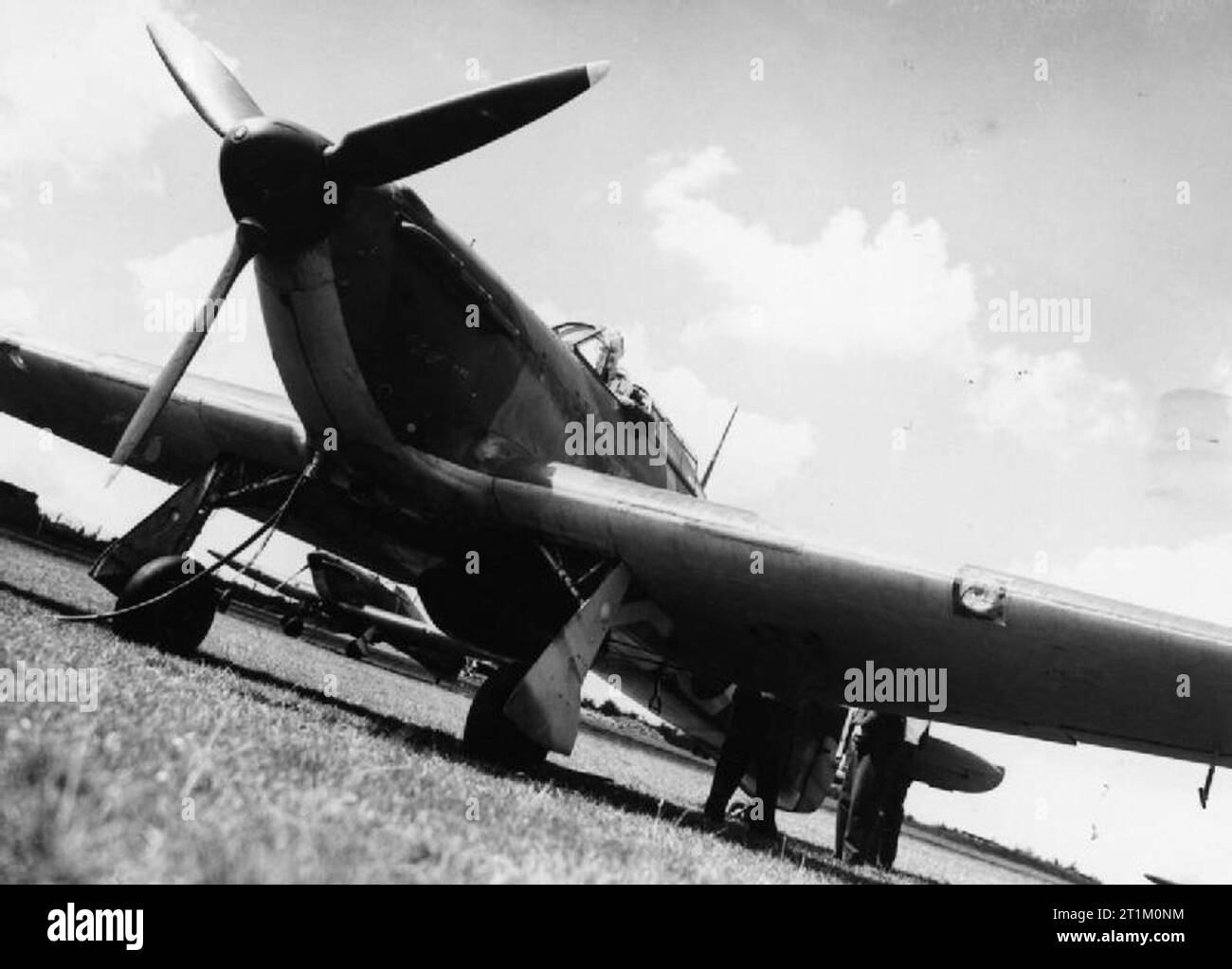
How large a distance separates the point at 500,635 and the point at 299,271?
317 cm

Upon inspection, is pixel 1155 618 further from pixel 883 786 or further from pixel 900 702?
pixel 883 786

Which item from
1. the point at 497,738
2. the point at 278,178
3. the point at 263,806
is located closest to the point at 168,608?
the point at 497,738

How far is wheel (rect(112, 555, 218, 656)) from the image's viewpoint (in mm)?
5945

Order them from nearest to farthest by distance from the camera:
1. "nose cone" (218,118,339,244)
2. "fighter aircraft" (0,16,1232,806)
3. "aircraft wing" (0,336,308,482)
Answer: "nose cone" (218,118,339,244) < "fighter aircraft" (0,16,1232,806) < "aircraft wing" (0,336,308,482)

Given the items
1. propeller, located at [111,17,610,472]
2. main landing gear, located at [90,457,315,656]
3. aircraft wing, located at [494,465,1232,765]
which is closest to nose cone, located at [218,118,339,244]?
propeller, located at [111,17,610,472]

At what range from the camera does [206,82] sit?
19.0 ft

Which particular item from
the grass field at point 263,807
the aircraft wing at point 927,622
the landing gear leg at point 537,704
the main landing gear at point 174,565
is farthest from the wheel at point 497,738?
the main landing gear at point 174,565

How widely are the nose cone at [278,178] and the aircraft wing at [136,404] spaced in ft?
6.74

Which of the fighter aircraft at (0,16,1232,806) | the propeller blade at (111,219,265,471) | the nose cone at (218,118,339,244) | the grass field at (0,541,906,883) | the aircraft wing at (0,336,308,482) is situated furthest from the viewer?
the aircraft wing at (0,336,308,482)

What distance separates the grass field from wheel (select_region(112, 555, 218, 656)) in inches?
51.3

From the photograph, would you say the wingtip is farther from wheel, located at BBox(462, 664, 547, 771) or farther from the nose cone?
wheel, located at BBox(462, 664, 547, 771)

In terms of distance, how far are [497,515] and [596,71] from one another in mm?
3094

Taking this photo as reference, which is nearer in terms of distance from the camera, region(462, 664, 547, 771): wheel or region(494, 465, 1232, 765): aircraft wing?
region(494, 465, 1232, 765): aircraft wing
